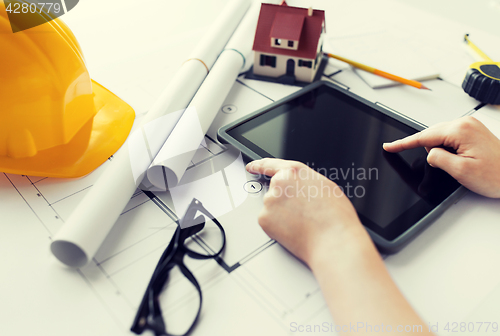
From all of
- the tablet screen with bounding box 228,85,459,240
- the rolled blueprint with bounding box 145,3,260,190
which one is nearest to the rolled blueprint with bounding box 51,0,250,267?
the rolled blueprint with bounding box 145,3,260,190

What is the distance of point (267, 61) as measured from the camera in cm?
89

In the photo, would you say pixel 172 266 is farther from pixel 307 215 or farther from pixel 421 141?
pixel 421 141

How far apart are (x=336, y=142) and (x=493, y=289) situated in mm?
319

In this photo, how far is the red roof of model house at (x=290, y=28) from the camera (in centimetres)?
82

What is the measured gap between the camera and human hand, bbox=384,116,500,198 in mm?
593

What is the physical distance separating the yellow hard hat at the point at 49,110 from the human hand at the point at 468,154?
1.85 feet

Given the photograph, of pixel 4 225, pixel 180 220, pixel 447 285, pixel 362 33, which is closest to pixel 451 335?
pixel 447 285

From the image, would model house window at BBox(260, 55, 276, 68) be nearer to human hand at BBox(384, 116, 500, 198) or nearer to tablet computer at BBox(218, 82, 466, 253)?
tablet computer at BBox(218, 82, 466, 253)

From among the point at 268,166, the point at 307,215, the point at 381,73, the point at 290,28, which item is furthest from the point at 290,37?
the point at 307,215

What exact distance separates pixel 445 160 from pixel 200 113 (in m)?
0.43

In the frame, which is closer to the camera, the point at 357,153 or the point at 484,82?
the point at 357,153

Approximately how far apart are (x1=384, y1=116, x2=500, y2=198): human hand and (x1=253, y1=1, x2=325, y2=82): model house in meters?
0.33

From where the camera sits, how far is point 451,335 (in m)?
0.45

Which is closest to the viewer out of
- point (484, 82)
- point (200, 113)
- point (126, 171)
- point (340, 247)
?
point (340, 247)
